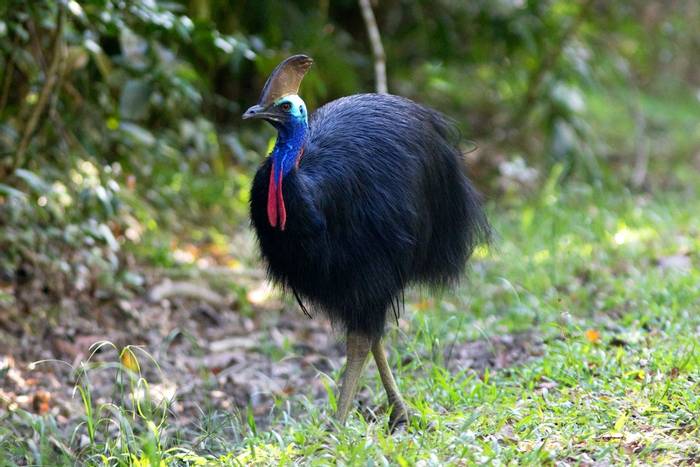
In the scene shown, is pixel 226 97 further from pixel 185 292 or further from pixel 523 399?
pixel 523 399

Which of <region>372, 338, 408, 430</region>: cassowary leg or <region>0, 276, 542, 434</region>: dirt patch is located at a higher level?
<region>372, 338, 408, 430</region>: cassowary leg

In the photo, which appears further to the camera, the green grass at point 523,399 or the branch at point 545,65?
the branch at point 545,65

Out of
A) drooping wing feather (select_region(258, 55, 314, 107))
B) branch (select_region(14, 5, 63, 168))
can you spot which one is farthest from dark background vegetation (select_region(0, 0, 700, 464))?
drooping wing feather (select_region(258, 55, 314, 107))

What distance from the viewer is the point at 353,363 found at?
349 cm

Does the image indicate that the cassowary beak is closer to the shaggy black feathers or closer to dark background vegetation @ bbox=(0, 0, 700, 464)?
the shaggy black feathers

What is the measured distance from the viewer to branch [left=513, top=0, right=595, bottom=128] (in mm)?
7695

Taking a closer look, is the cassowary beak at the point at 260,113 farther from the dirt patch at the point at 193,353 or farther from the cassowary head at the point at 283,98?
the dirt patch at the point at 193,353

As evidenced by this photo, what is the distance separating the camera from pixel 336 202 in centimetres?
330

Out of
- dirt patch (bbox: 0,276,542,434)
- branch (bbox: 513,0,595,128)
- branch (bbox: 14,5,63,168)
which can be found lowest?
dirt patch (bbox: 0,276,542,434)

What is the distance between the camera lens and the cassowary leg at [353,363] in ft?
11.3

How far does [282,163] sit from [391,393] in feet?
3.25

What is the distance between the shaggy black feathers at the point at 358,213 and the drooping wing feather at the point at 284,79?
0.72ft

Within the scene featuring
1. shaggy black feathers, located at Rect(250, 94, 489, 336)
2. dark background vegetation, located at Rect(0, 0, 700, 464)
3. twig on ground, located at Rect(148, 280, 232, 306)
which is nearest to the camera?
shaggy black feathers, located at Rect(250, 94, 489, 336)

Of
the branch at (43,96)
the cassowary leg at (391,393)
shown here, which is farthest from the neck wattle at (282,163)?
the branch at (43,96)
